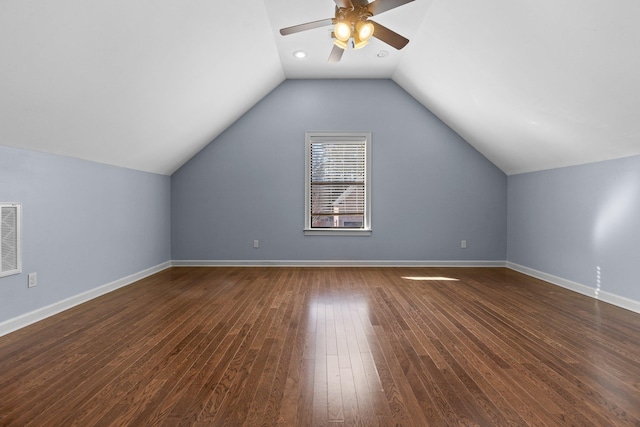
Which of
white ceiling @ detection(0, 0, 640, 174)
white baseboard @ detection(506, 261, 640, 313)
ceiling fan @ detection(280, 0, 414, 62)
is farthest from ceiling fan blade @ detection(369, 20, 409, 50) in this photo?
white baseboard @ detection(506, 261, 640, 313)

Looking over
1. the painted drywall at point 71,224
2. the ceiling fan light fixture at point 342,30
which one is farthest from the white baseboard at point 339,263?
the ceiling fan light fixture at point 342,30

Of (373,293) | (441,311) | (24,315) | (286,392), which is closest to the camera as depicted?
(286,392)

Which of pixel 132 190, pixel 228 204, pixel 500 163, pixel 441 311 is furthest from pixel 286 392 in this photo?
pixel 500 163

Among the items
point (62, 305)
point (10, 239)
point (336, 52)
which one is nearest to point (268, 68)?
point (336, 52)

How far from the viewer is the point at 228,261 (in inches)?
219

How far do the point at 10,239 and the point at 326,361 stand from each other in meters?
2.79

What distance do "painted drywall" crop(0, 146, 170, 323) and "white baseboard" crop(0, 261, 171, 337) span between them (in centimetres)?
4

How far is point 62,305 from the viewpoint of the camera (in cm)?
321

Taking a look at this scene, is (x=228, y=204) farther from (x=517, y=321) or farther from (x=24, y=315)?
(x=517, y=321)

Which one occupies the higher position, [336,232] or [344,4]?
[344,4]

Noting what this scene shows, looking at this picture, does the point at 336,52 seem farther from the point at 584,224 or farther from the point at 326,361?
the point at 584,224

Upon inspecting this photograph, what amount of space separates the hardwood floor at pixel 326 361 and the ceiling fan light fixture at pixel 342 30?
8.20 ft

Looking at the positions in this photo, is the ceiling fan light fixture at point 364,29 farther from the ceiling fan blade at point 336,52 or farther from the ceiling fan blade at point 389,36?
the ceiling fan blade at point 336,52

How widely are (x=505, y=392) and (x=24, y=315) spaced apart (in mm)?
3697
